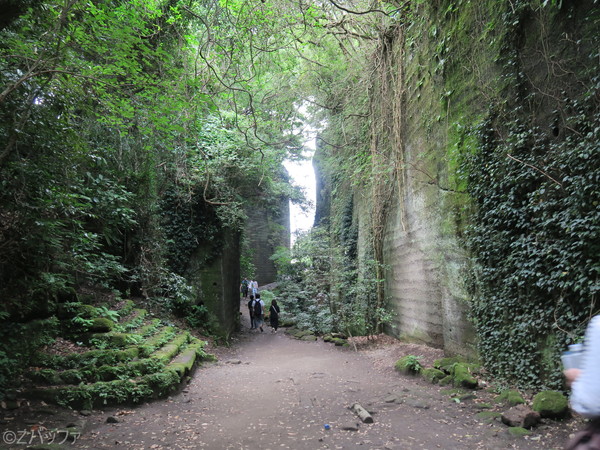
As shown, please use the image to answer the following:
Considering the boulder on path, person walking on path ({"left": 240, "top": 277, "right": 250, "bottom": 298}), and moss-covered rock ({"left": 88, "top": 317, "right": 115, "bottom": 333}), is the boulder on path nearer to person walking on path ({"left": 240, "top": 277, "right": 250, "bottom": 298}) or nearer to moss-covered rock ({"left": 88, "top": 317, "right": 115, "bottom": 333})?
moss-covered rock ({"left": 88, "top": 317, "right": 115, "bottom": 333})

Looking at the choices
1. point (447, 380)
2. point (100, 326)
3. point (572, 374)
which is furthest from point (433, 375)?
point (100, 326)

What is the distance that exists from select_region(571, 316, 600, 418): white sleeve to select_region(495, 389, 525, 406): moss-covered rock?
135 inches

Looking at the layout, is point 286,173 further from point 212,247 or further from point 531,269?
point 531,269

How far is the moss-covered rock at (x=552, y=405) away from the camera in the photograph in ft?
12.4

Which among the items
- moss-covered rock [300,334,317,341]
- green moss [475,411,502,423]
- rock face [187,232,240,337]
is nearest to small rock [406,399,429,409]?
green moss [475,411,502,423]

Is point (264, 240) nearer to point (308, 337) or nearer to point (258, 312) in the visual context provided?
point (258, 312)

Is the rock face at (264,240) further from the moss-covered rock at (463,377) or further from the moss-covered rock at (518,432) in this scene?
the moss-covered rock at (518,432)

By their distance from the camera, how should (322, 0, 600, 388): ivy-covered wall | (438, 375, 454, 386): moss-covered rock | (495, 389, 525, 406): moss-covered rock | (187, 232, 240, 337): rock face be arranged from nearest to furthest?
(322, 0, 600, 388): ivy-covered wall, (495, 389, 525, 406): moss-covered rock, (438, 375, 454, 386): moss-covered rock, (187, 232, 240, 337): rock face

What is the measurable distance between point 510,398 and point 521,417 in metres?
0.56

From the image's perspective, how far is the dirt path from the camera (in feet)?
12.2

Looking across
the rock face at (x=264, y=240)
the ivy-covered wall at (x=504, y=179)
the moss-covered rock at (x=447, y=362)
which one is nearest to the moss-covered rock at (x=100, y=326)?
the moss-covered rock at (x=447, y=362)

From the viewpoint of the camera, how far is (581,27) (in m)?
4.27

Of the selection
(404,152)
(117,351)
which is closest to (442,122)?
(404,152)

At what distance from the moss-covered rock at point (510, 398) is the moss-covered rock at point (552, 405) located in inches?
14.2
